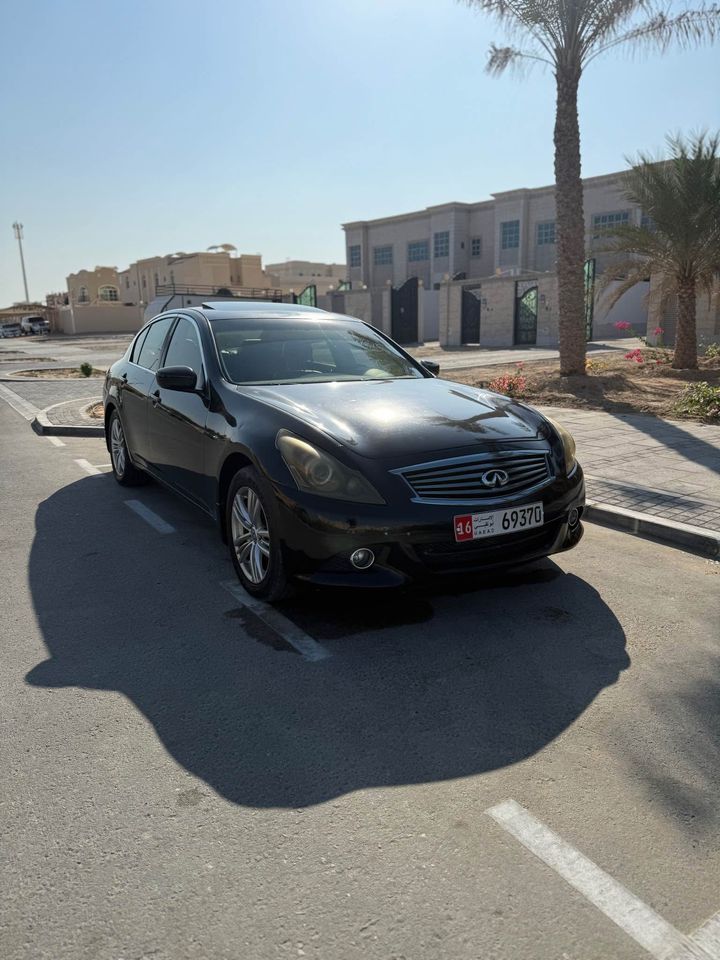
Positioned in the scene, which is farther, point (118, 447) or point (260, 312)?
point (118, 447)

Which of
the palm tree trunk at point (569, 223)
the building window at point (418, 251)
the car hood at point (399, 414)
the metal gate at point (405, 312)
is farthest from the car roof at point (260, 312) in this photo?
the building window at point (418, 251)

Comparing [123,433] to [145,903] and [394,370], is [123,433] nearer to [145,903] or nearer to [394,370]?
[394,370]

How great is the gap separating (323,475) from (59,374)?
20716mm

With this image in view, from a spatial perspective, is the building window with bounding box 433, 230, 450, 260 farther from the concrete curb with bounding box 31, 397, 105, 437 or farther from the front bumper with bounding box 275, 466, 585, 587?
the front bumper with bounding box 275, 466, 585, 587

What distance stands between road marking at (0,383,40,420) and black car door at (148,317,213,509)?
24.9 feet

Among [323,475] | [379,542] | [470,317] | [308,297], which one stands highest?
[308,297]

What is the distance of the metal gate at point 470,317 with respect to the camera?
32156mm

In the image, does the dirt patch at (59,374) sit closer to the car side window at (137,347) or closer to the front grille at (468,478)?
the car side window at (137,347)

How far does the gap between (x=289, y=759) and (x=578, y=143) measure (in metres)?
13.1

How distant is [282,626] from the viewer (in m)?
3.89

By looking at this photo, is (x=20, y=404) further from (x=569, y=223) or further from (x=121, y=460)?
(x=569, y=223)

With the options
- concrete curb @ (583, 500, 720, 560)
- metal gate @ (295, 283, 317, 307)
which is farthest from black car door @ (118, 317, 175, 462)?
metal gate @ (295, 283, 317, 307)

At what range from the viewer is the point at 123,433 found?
688cm

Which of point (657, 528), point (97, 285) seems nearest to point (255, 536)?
point (657, 528)
